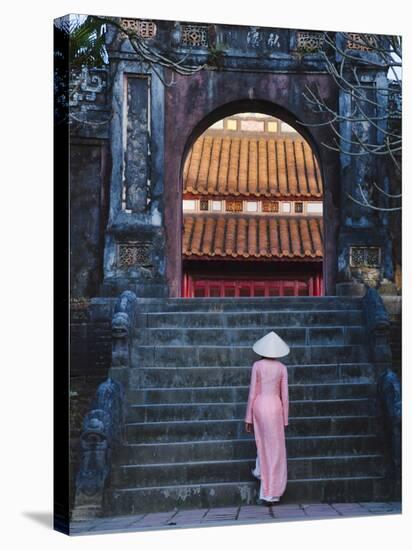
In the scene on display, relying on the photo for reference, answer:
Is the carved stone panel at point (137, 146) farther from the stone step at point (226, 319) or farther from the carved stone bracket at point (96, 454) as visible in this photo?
the carved stone bracket at point (96, 454)

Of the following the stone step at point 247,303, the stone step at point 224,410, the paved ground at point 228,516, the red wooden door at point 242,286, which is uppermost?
the red wooden door at point 242,286

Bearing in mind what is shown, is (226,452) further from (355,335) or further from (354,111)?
(354,111)

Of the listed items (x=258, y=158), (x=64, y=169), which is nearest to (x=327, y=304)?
(x=64, y=169)

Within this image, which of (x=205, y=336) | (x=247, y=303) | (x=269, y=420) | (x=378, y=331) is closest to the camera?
(x=269, y=420)

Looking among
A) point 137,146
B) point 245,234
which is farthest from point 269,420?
point 245,234

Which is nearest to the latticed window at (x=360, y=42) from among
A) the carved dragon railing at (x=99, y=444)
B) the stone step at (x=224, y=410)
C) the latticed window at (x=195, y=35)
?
the latticed window at (x=195, y=35)

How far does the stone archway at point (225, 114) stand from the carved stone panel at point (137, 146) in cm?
20

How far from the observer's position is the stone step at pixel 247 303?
11633mm

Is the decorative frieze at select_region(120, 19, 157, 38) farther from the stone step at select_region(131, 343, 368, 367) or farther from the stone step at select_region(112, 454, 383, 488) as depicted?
the stone step at select_region(112, 454, 383, 488)

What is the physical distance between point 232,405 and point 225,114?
254cm

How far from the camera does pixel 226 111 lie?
12.0 m

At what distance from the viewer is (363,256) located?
12.0m

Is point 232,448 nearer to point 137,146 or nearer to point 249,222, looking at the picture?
point 137,146

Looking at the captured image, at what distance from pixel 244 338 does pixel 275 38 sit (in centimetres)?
253
